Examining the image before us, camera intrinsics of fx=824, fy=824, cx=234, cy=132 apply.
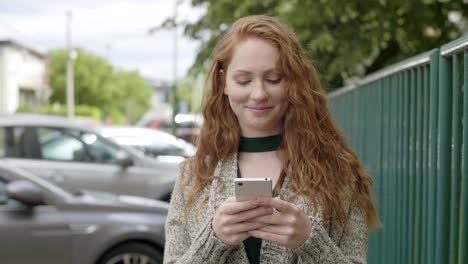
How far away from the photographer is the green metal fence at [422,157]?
290 cm

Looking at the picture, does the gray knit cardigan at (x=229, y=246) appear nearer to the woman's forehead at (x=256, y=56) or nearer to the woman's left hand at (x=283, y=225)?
the woman's left hand at (x=283, y=225)

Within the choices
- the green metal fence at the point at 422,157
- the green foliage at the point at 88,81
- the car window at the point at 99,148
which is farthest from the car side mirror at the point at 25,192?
the green foliage at the point at 88,81

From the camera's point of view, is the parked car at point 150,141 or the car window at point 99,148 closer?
the car window at point 99,148

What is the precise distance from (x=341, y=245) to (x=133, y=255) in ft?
15.0

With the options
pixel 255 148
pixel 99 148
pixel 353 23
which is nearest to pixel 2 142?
pixel 99 148

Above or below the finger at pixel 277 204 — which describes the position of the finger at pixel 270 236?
below

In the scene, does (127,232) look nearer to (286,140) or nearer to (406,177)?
(406,177)

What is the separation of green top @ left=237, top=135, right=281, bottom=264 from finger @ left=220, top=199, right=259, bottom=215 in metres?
0.23

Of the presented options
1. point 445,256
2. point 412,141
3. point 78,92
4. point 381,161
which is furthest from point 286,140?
point 78,92

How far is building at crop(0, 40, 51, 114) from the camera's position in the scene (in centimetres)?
5903

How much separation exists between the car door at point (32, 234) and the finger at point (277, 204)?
4.48 meters

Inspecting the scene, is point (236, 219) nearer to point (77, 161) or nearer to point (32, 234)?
point (32, 234)

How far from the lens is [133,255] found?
6613 millimetres

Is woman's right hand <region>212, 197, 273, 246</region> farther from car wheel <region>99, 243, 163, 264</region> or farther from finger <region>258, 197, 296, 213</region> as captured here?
car wheel <region>99, 243, 163, 264</region>
